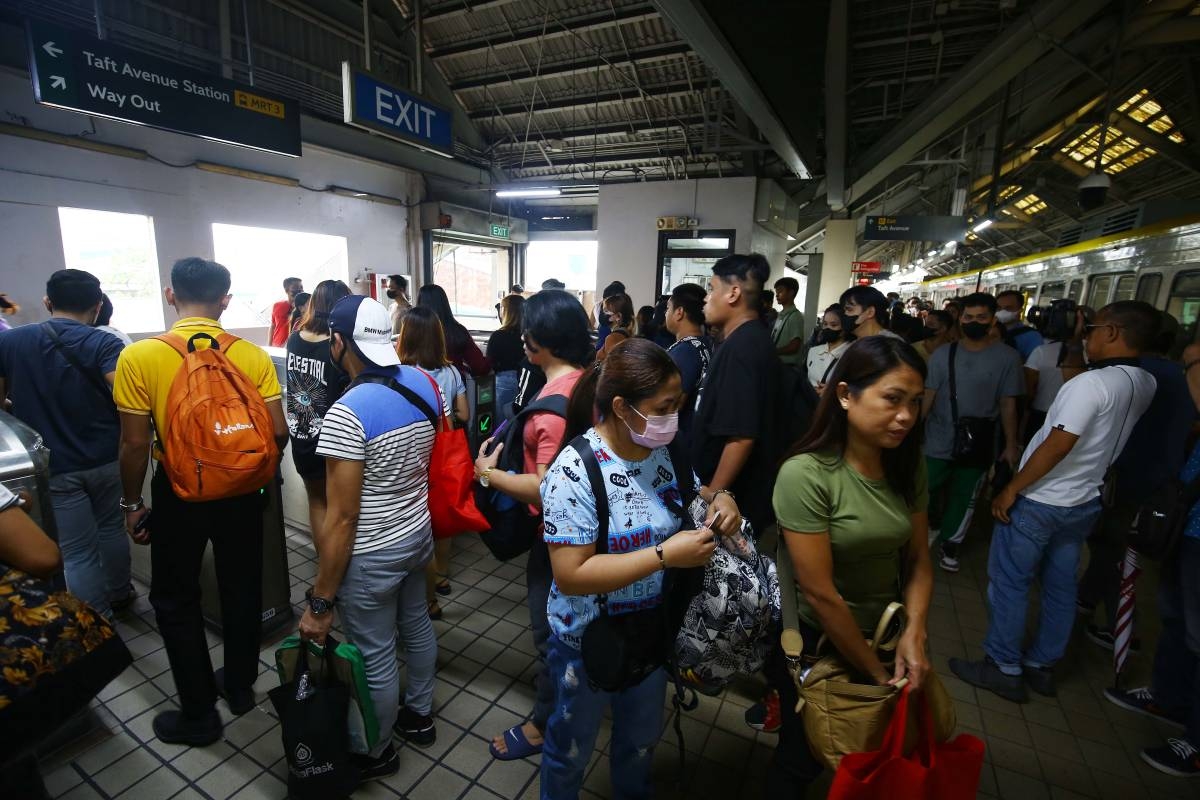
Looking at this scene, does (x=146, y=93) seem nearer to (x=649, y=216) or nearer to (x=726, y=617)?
(x=726, y=617)

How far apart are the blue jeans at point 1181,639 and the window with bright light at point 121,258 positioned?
949cm

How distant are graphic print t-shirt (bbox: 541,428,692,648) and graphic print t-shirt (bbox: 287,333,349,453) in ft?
6.35

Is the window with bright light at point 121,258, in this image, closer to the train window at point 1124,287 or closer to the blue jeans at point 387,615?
the blue jeans at point 387,615

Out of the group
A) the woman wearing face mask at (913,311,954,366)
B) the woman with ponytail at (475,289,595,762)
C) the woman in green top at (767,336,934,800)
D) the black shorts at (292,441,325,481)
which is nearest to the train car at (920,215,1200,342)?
the woman wearing face mask at (913,311,954,366)

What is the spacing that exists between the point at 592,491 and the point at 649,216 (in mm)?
9277

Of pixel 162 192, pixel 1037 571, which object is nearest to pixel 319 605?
pixel 1037 571

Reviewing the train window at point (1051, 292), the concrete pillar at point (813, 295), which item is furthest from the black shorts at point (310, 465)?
the concrete pillar at point (813, 295)

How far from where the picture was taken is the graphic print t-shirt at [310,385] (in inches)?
112

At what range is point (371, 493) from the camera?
5.98 feet

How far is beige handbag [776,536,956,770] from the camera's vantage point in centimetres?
138

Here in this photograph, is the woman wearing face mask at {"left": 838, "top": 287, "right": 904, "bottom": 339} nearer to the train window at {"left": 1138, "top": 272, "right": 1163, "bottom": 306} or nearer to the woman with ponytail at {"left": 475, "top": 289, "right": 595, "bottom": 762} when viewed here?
the woman with ponytail at {"left": 475, "top": 289, "right": 595, "bottom": 762}

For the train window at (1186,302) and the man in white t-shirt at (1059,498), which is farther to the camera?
the train window at (1186,302)

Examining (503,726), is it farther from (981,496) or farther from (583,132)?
(583,132)

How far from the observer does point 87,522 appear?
257 cm
